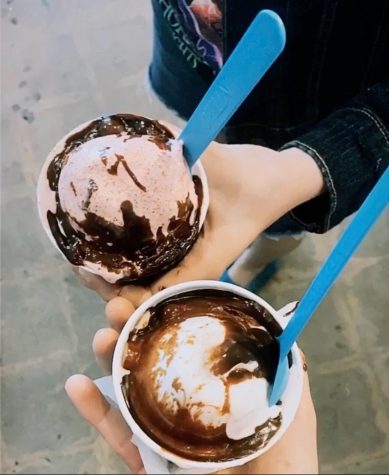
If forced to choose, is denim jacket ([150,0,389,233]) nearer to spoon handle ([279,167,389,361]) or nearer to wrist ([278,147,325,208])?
wrist ([278,147,325,208])

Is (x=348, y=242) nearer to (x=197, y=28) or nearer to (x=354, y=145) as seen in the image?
(x=354, y=145)

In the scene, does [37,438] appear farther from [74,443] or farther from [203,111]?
[203,111]

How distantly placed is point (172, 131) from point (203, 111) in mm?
109

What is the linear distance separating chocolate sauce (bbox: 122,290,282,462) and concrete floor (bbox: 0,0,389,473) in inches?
4.3

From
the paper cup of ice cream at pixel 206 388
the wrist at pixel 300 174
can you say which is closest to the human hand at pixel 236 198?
the wrist at pixel 300 174

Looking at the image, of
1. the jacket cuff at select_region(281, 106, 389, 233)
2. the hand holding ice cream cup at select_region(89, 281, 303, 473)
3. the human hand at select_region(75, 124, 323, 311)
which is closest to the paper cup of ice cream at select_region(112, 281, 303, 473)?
the hand holding ice cream cup at select_region(89, 281, 303, 473)

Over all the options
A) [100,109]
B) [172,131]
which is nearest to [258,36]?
[172,131]

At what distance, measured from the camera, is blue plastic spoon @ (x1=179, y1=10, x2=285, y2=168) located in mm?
468

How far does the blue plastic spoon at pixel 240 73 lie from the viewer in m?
0.47

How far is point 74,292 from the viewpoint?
1207mm

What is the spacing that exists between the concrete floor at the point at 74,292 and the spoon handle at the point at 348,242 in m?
0.16

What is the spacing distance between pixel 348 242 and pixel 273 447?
0.71 feet

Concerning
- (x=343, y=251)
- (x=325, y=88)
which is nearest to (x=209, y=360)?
(x=343, y=251)

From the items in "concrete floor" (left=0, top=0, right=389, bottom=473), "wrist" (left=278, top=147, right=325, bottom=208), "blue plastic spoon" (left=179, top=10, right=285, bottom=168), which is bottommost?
"concrete floor" (left=0, top=0, right=389, bottom=473)
